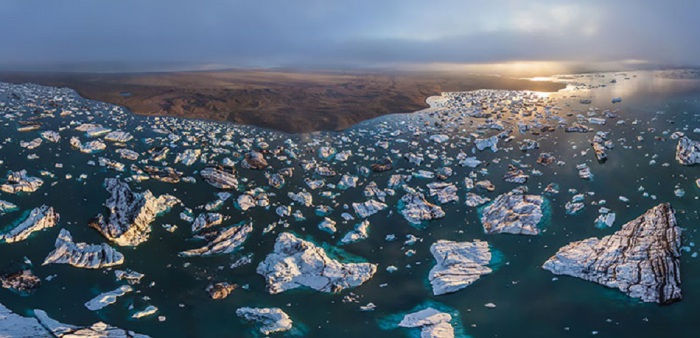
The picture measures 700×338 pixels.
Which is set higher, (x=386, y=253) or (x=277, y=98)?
(x=277, y=98)

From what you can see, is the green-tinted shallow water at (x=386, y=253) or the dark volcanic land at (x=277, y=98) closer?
the green-tinted shallow water at (x=386, y=253)

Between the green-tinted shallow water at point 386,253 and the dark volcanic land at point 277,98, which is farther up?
the dark volcanic land at point 277,98

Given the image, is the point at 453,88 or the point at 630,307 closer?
the point at 630,307

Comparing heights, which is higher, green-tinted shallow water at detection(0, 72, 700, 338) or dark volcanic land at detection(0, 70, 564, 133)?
dark volcanic land at detection(0, 70, 564, 133)

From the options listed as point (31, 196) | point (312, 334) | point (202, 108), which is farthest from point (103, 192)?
point (202, 108)

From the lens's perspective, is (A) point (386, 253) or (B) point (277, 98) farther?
(B) point (277, 98)

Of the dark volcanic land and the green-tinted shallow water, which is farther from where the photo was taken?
the dark volcanic land

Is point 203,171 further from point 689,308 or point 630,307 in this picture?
point 689,308

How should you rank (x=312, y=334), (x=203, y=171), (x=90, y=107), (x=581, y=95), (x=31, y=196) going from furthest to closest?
(x=581, y=95), (x=90, y=107), (x=203, y=171), (x=31, y=196), (x=312, y=334)
